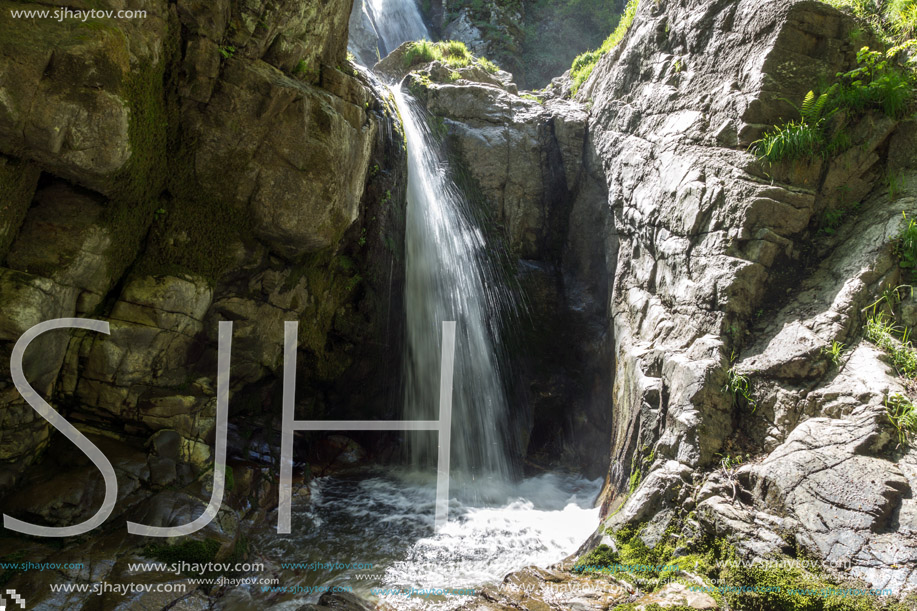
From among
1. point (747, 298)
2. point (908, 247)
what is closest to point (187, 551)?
point (747, 298)

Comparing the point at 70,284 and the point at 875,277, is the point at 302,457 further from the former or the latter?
the point at 875,277

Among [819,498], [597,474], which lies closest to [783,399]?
[819,498]

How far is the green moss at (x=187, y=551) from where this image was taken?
4.03m

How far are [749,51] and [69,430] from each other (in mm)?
7875

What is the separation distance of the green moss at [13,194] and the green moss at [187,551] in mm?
2544

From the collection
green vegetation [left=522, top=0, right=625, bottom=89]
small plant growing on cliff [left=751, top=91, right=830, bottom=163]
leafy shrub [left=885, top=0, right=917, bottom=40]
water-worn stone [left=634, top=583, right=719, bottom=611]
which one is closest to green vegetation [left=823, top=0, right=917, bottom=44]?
leafy shrub [left=885, top=0, right=917, bottom=40]

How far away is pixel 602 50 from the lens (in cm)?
1028

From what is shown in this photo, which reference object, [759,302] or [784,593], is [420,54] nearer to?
[759,302]

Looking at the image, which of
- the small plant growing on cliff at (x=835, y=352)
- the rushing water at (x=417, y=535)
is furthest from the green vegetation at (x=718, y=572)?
the small plant growing on cliff at (x=835, y=352)

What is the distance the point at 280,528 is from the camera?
5.57 m

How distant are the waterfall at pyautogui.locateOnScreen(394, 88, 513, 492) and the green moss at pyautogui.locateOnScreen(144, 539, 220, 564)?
3.68 m

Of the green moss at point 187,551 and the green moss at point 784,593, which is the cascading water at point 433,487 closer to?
the green moss at point 187,551

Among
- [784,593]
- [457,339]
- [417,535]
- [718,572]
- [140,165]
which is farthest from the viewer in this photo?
[457,339]

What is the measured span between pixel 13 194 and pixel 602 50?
9.98 metres
